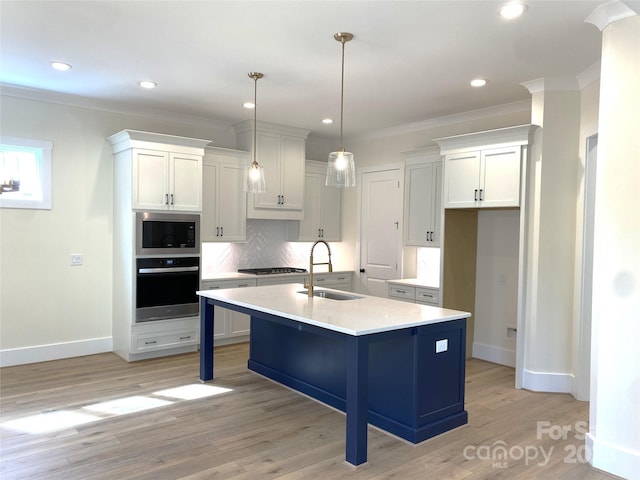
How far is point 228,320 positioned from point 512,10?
4253 millimetres

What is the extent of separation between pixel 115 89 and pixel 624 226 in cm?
441

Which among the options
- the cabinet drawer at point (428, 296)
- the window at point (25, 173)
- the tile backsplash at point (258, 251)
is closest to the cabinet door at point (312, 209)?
the tile backsplash at point (258, 251)

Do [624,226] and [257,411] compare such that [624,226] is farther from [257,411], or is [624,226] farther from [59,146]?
[59,146]

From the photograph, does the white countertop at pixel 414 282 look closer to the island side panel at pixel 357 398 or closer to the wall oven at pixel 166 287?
the wall oven at pixel 166 287

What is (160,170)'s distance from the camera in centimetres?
488

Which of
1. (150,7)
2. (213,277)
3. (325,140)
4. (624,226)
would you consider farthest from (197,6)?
(325,140)

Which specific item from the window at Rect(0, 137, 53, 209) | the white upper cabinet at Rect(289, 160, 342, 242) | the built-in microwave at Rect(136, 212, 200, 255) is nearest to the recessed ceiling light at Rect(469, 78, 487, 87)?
the white upper cabinet at Rect(289, 160, 342, 242)

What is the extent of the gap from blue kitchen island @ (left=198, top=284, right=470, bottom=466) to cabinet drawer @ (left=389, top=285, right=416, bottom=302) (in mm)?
1459

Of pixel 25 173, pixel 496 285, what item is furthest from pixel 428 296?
pixel 25 173

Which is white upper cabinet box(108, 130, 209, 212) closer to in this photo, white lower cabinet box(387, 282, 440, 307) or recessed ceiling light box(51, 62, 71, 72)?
recessed ceiling light box(51, 62, 71, 72)

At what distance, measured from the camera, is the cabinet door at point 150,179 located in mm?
A: 4738

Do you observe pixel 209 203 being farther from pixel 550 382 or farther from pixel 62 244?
pixel 550 382

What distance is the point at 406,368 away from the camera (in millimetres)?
3107

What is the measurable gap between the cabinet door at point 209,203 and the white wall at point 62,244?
0.90 metres
